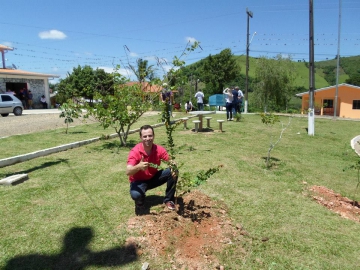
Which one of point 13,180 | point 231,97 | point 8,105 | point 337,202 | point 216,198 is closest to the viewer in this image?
point 216,198

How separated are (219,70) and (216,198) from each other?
149 feet

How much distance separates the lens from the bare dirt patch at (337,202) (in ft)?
13.9

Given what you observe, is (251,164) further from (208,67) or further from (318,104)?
(208,67)

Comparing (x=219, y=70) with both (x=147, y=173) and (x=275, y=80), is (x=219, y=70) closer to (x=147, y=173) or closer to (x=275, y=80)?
(x=275, y=80)

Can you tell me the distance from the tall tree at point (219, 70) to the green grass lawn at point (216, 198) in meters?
41.5

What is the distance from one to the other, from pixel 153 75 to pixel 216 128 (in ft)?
15.2

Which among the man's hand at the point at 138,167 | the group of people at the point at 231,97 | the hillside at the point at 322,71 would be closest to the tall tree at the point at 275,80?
the group of people at the point at 231,97

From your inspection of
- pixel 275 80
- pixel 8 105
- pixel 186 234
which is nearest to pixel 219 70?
pixel 275 80

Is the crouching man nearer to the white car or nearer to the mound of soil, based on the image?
the mound of soil

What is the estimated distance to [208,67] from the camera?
48.8 metres

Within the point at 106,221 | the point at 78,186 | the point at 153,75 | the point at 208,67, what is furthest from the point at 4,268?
the point at 208,67

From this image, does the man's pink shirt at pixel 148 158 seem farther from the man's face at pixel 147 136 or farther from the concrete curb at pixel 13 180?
the concrete curb at pixel 13 180

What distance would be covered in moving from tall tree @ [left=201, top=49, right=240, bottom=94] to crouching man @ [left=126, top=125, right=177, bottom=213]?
44.8 m

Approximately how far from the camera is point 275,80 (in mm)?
24078
